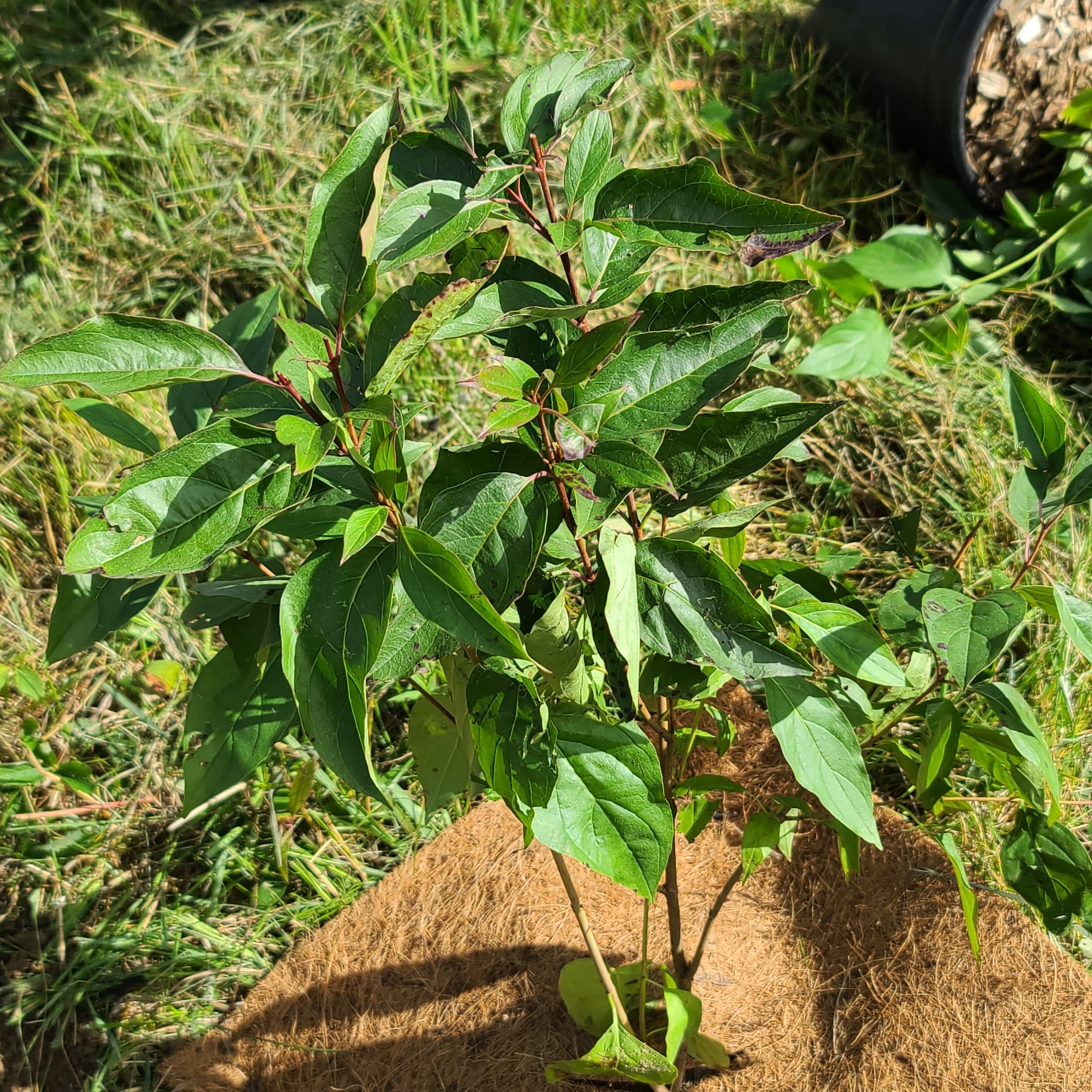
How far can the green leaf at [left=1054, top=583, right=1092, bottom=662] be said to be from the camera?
27.8 inches

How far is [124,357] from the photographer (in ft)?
1.84

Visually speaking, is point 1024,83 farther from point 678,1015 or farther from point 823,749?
point 678,1015

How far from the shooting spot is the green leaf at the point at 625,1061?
0.77 meters

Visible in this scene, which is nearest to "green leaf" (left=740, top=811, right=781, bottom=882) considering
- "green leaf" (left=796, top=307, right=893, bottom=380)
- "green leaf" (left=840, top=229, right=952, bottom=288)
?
"green leaf" (left=796, top=307, right=893, bottom=380)

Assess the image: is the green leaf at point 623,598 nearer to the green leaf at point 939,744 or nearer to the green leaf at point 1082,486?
the green leaf at point 939,744

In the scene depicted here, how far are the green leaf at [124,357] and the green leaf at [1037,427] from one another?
653 millimetres

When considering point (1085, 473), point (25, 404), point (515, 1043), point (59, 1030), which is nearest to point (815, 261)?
point (1085, 473)

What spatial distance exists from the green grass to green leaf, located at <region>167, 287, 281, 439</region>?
40cm

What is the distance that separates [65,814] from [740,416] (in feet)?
5.01

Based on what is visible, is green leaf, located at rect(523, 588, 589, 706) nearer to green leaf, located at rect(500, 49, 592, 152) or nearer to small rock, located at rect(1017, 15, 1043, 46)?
green leaf, located at rect(500, 49, 592, 152)

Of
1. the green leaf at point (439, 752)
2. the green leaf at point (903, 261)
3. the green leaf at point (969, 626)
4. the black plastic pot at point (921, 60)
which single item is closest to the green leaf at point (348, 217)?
the green leaf at point (439, 752)

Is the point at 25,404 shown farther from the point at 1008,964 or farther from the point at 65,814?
the point at 1008,964

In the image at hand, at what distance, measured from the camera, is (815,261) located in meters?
1.99

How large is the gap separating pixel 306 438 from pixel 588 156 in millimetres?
287
